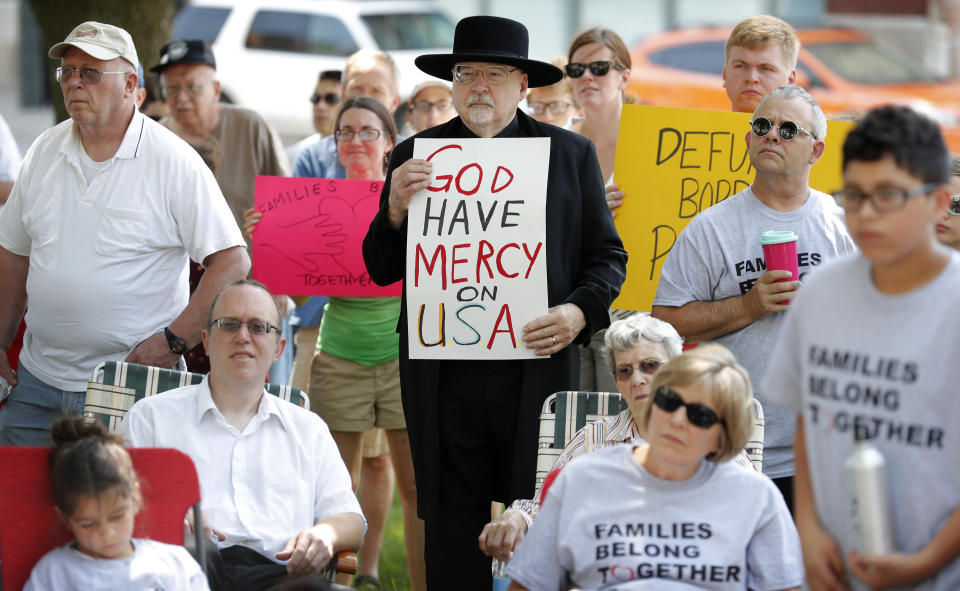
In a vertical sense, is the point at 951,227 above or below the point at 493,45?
below

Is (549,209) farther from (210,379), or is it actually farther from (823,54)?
(823,54)

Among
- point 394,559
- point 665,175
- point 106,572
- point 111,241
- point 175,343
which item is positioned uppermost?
point 665,175

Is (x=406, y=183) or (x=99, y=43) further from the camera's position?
(x=99, y=43)

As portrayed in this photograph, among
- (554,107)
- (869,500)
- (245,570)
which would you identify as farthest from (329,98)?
(869,500)

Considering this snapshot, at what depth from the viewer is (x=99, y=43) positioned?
4.88 meters

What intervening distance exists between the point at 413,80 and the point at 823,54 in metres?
4.28

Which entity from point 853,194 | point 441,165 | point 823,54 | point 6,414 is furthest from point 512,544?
point 823,54

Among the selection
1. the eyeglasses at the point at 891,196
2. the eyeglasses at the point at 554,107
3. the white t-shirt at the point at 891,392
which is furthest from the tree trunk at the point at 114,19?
the eyeglasses at the point at 891,196

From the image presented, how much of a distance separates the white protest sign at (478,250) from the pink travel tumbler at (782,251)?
2.37ft

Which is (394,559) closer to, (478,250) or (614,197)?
(614,197)

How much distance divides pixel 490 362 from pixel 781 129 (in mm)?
1201

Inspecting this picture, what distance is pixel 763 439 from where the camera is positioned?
169 inches

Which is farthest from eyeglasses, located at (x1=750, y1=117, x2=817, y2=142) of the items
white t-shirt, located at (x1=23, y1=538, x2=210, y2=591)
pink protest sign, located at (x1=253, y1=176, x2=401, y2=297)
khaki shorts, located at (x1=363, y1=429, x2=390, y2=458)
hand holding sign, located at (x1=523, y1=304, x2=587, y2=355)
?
khaki shorts, located at (x1=363, y1=429, x2=390, y2=458)

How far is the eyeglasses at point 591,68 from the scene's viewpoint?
19.2 feet
